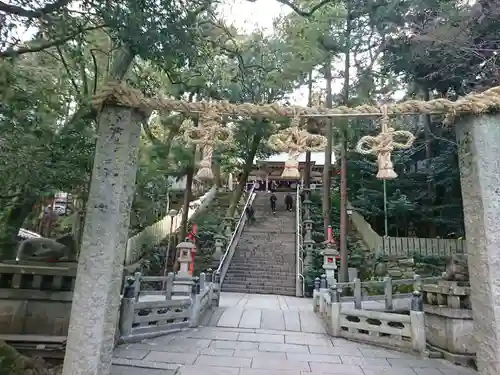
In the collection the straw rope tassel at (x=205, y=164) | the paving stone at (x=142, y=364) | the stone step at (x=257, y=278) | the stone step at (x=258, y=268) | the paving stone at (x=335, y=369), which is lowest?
the paving stone at (x=335, y=369)

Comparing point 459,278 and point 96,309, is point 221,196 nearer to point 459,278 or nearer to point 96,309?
point 459,278

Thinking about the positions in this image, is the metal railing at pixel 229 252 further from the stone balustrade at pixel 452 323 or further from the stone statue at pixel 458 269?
the stone statue at pixel 458 269

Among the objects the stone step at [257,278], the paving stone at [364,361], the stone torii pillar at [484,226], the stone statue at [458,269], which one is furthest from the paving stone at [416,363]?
the stone step at [257,278]

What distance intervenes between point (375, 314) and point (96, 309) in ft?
18.6

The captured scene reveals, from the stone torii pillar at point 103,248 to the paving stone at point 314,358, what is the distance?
11.1ft

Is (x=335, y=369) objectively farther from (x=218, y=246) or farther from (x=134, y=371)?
(x=218, y=246)

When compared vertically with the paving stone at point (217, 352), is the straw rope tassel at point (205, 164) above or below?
above

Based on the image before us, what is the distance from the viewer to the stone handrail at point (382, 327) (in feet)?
20.4

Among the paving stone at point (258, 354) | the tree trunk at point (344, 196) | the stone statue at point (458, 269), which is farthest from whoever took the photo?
the tree trunk at point (344, 196)

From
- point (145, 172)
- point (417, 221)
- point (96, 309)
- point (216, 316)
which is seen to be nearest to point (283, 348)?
point (216, 316)

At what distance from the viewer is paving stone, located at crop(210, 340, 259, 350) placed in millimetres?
6207

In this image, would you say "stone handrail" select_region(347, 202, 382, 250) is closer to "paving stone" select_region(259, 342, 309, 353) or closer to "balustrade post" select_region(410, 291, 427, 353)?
"balustrade post" select_region(410, 291, 427, 353)

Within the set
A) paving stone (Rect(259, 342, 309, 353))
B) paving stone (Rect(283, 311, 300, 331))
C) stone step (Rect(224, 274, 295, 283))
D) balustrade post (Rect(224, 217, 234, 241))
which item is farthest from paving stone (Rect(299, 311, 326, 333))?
balustrade post (Rect(224, 217, 234, 241))

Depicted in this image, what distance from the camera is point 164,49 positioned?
13.9 ft
